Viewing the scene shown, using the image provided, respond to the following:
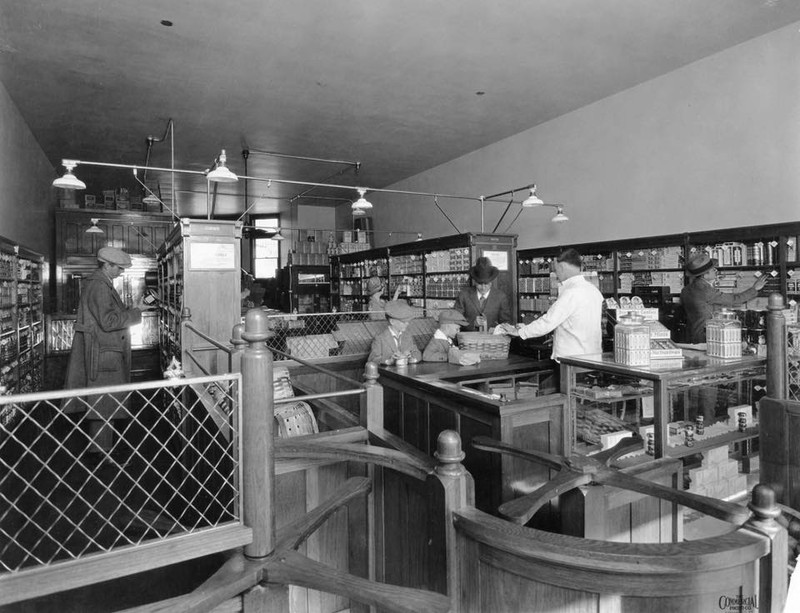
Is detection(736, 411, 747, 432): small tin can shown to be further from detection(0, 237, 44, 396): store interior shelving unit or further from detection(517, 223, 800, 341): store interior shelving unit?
detection(0, 237, 44, 396): store interior shelving unit

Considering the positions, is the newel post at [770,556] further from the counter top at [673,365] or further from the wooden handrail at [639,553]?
the counter top at [673,365]

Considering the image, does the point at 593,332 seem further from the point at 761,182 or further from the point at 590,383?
the point at 761,182

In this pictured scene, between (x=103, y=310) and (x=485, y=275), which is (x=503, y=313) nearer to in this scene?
(x=485, y=275)

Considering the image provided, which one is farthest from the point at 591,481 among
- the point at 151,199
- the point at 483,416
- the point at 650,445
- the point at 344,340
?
the point at 151,199

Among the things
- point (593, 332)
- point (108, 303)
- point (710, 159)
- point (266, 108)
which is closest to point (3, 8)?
point (108, 303)

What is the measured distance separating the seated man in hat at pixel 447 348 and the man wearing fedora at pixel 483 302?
4.07ft

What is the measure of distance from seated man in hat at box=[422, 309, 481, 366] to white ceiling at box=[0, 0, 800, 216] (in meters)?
3.01

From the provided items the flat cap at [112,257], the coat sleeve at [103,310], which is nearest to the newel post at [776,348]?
the coat sleeve at [103,310]

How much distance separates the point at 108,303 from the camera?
472 centimetres

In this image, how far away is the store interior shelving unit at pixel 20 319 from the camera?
17.2ft

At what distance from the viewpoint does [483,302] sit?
19.9 feet

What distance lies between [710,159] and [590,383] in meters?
4.46

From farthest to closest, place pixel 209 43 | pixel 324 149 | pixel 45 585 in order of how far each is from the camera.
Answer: pixel 324 149 → pixel 209 43 → pixel 45 585

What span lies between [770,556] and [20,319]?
698cm
